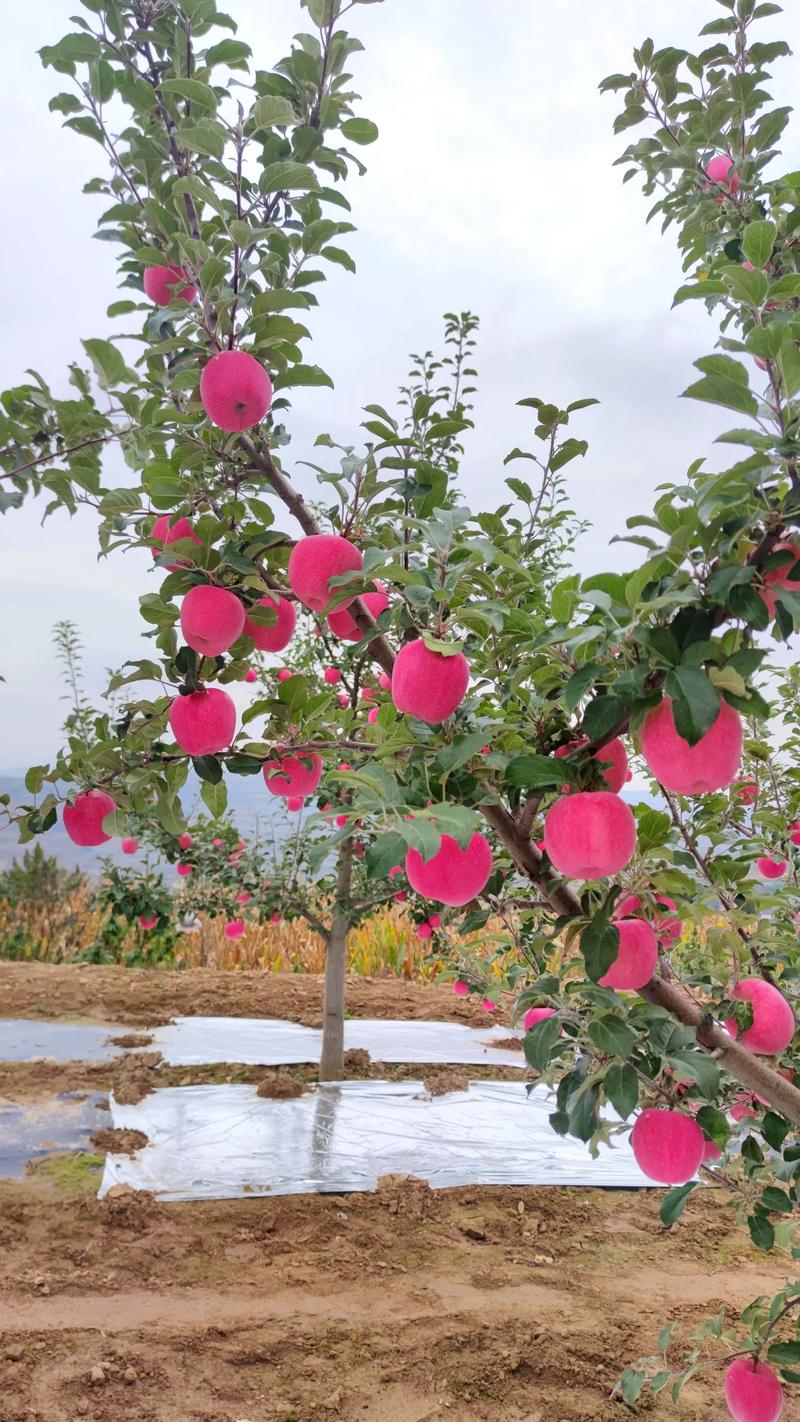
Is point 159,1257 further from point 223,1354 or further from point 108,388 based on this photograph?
point 108,388

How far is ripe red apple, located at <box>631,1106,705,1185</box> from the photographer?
1.49 m

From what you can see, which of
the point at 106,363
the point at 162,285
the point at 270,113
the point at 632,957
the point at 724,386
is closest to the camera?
the point at 724,386

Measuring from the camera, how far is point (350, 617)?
141 cm

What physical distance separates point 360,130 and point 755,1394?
2463 mm

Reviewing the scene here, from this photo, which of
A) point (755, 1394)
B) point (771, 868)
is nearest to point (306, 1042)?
point (771, 868)

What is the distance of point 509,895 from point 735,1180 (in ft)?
2.42

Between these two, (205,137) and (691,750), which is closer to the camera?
(691,750)

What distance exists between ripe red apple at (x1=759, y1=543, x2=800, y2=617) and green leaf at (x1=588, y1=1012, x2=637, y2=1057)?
655 millimetres

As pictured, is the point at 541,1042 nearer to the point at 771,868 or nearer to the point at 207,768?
the point at 207,768

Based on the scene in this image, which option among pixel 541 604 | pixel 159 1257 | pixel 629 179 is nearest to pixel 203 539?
pixel 541 604

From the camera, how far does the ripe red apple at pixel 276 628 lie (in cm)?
157

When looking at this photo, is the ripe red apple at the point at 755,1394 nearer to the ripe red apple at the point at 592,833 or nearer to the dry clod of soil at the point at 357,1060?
the ripe red apple at the point at 592,833

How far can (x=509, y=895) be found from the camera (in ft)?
6.26

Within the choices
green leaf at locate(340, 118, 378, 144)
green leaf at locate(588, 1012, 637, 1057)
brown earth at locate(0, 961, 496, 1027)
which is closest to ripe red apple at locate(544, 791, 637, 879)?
green leaf at locate(588, 1012, 637, 1057)
